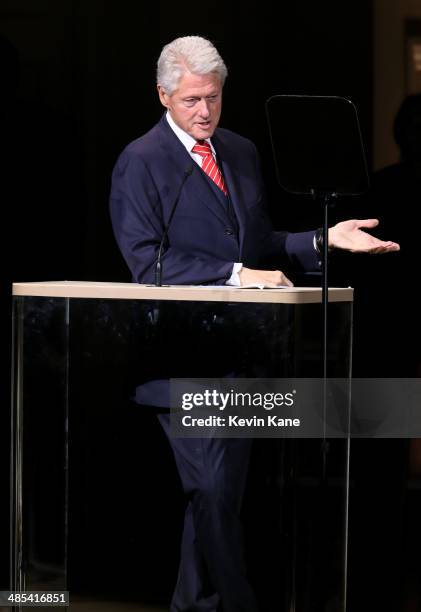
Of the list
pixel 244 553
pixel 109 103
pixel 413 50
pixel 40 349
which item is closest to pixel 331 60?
pixel 413 50

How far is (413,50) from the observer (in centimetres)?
424

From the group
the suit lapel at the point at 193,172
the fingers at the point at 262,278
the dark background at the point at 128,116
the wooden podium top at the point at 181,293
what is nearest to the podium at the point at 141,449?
the wooden podium top at the point at 181,293

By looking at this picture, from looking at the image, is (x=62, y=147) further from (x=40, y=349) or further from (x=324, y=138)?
(x=324, y=138)

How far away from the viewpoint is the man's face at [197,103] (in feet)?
11.9

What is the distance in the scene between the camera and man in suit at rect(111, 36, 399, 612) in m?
3.30

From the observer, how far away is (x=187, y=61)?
143 inches

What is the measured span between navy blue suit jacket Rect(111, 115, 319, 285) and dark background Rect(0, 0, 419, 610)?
1.44 ft

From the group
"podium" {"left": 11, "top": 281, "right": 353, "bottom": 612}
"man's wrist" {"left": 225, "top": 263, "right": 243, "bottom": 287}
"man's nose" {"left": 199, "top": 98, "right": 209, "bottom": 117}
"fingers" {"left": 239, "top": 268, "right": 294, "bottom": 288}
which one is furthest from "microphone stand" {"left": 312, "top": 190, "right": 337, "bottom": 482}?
"man's nose" {"left": 199, "top": 98, "right": 209, "bottom": 117}


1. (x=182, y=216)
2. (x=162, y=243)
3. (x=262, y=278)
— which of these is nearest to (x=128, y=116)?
(x=182, y=216)

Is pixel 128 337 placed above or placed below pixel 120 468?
above

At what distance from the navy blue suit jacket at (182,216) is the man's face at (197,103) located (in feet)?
0.19

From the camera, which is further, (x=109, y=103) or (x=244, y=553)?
(x=109, y=103)

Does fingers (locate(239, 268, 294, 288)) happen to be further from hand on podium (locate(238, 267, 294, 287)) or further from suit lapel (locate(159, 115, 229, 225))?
suit lapel (locate(159, 115, 229, 225))

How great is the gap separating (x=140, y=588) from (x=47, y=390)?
22.5 inches
